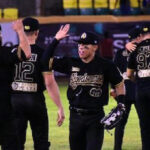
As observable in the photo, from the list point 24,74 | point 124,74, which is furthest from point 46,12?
point 24,74

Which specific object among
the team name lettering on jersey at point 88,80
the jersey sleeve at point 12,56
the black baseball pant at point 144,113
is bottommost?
the black baseball pant at point 144,113

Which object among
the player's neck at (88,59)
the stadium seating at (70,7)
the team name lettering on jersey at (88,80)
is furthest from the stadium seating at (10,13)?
the team name lettering on jersey at (88,80)

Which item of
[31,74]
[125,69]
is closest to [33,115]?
[31,74]

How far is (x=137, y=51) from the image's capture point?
36.8ft

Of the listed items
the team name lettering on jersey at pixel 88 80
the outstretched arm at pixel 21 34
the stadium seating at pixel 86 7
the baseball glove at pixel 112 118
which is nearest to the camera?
the outstretched arm at pixel 21 34

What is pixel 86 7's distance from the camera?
2828cm

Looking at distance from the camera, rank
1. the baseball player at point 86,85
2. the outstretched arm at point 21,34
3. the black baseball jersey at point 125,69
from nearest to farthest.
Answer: the outstretched arm at point 21,34 → the baseball player at point 86,85 → the black baseball jersey at point 125,69

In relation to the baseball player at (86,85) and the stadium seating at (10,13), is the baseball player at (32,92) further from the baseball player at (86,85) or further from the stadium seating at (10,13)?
the stadium seating at (10,13)

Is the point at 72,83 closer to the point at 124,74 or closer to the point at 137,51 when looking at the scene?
the point at 137,51

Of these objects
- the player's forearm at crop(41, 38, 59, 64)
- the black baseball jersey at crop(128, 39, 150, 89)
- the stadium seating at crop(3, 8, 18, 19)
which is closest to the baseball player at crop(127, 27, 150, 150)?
the black baseball jersey at crop(128, 39, 150, 89)

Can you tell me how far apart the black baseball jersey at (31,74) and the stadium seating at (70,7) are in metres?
17.9

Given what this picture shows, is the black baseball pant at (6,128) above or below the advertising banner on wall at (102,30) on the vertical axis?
above

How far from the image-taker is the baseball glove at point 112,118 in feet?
30.3

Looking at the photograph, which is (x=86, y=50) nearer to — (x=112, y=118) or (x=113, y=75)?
(x=113, y=75)
